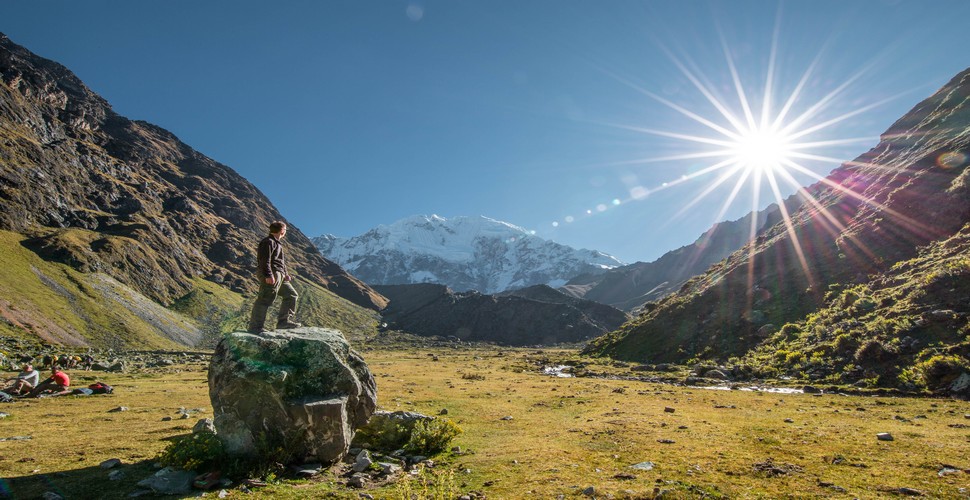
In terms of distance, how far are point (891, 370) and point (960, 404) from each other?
32.2ft

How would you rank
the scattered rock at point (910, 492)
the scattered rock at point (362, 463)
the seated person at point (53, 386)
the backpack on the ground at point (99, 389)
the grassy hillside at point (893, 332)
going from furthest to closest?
the backpack on the ground at point (99, 389), the grassy hillside at point (893, 332), the seated person at point (53, 386), the scattered rock at point (362, 463), the scattered rock at point (910, 492)

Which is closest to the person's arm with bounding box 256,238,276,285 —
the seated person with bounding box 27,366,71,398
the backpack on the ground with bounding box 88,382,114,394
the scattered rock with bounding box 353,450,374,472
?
the scattered rock with bounding box 353,450,374,472

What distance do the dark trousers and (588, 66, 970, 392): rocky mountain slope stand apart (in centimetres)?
4366

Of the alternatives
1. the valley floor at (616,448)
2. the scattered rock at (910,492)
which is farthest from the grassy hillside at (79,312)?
the scattered rock at (910,492)

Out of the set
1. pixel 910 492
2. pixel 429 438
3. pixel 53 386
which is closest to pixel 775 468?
pixel 910 492

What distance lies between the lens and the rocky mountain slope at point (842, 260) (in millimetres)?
50906

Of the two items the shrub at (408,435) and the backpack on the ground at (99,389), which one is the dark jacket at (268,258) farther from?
the backpack on the ground at (99,389)

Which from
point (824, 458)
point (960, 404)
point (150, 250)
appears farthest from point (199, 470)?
point (150, 250)

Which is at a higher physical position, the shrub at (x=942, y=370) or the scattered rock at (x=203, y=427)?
the shrub at (x=942, y=370)

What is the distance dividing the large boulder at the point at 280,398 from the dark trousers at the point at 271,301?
32.2 inches

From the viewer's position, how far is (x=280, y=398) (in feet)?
47.4

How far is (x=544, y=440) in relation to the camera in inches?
746

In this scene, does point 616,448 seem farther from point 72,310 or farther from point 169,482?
point 72,310

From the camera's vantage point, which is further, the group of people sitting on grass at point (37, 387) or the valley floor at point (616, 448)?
the group of people sitting on grass at point (37, 387)
